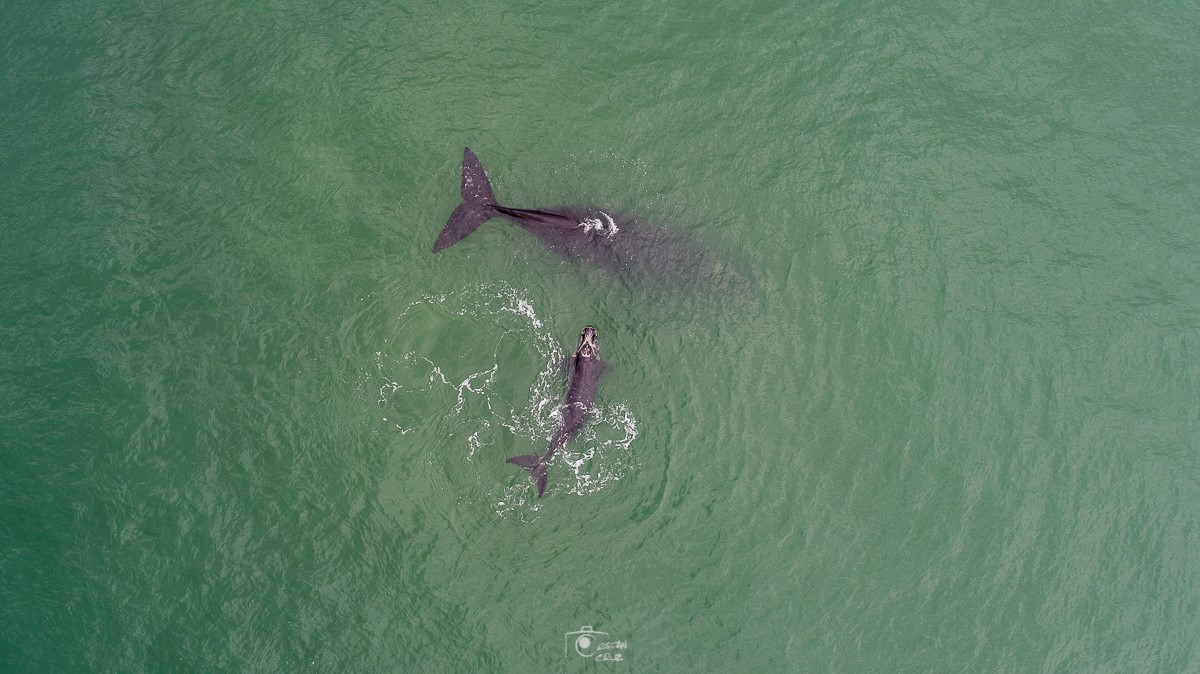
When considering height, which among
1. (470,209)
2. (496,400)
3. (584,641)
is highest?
(470,209)

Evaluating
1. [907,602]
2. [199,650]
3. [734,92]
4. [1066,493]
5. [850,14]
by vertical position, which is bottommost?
[199,650]

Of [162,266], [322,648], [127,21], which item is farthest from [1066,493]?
[127,21]

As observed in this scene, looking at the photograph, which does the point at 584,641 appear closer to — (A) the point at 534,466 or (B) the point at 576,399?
(A) the point at 534,466

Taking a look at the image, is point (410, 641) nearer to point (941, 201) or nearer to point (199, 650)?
point (199, 650)

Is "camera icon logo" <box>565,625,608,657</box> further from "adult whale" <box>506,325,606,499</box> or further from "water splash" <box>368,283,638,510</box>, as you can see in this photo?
"adult whale" <box>506,325,606,499</box>

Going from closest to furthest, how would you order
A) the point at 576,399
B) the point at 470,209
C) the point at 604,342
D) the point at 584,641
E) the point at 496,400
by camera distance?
the point at 584,641 < the point at 576,399 < the point at 496,400 < the point at 604,342 < the point at 470,209

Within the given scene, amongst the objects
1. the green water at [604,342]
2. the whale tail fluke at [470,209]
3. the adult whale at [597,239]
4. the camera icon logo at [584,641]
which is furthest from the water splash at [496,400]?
the camera icon logo at [584,641]

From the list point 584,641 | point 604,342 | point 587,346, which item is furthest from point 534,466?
point 584,641
